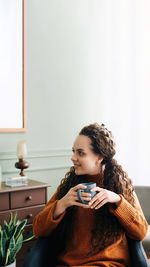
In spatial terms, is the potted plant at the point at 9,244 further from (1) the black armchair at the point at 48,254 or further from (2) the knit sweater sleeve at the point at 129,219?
(2) the knit sweater sleeve at the point at 129,219

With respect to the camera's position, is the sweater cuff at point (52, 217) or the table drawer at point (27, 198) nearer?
the sweater cuff at point (52, 217)

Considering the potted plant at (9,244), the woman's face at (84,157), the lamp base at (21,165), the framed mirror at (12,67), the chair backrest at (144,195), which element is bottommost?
the potted plant at (9,244)

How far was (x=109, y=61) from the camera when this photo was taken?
10.5 ft

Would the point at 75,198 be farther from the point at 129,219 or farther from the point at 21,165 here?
the point at 21,165

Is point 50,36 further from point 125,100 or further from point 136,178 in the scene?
point 136,178

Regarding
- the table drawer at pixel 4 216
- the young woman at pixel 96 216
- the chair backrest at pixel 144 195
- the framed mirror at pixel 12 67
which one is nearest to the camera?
the young woman at pixel 96 216

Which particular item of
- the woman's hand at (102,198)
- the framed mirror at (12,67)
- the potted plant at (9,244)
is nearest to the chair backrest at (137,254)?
the woman's hand at (102,198)

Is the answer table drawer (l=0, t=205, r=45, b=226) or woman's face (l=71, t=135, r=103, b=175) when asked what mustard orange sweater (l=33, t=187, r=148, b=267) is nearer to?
woman's face (l=71, t=135, r=103, b=175)

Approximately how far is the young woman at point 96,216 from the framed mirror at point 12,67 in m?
1.02

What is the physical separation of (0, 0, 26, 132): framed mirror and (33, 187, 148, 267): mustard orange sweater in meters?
1.09

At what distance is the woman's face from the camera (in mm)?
1537

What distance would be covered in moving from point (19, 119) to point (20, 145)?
0.28 meters

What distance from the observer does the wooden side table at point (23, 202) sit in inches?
82.1

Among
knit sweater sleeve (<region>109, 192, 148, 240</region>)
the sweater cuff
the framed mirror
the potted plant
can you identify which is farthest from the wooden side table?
knit sweater sleeve (<region>109, 192, 148, 240</region>)
